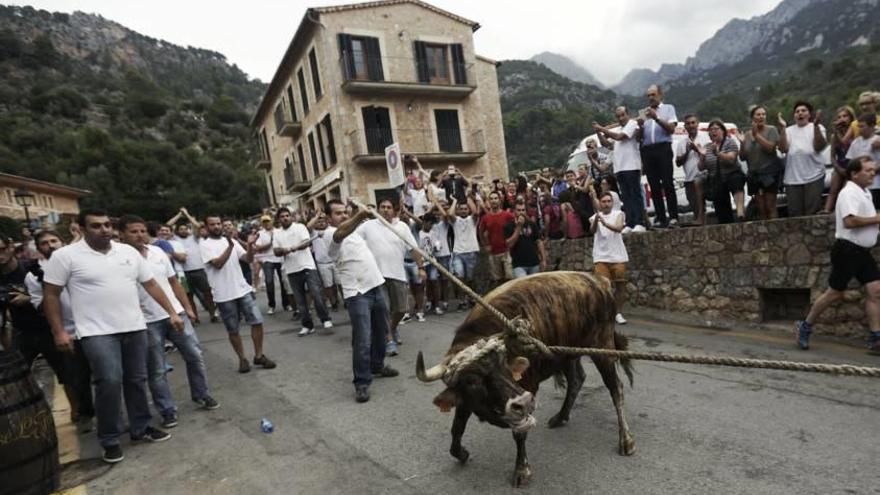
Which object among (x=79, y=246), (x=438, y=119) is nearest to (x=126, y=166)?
(x=438, y=119)

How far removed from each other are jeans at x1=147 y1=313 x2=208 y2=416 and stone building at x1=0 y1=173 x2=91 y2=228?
24.6 metres

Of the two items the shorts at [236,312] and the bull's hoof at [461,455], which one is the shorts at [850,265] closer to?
the bull's hoof at [461,455]

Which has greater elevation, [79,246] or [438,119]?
[438,119]

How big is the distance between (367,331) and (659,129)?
522cm

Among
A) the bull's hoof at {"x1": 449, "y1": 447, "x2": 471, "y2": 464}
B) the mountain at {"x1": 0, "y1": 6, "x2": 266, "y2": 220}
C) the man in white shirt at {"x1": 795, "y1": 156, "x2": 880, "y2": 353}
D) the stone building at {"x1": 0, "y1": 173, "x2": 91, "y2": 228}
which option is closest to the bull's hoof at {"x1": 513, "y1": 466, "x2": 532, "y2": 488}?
the bull's hoof at {"x1": 449, "y1": 447, "x2": 471, "y2": 464}

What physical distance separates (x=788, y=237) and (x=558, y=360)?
393 centimetres

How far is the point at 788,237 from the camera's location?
521 cm

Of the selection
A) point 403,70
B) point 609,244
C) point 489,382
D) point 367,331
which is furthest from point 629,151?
point 403,70

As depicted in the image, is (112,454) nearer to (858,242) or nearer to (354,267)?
(354,267)

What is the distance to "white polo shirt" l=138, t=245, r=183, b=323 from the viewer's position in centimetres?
448

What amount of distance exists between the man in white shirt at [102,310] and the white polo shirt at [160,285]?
484 mm

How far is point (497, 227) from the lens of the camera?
25.7 feet

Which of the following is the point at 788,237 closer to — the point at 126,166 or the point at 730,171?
the point at 730,171

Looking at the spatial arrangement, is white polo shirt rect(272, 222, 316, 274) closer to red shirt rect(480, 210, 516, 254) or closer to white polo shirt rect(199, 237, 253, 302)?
white polo shirt rect(199, 237, 253, 302)
